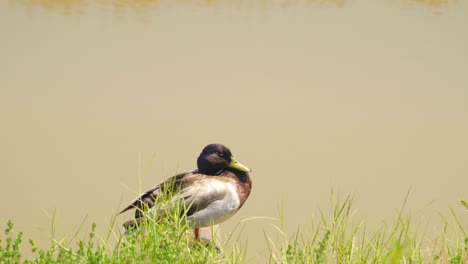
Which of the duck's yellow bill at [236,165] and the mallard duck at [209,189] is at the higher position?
the duck's yellow bill at [236,165]

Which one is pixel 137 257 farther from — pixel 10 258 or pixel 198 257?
pixel 10 258

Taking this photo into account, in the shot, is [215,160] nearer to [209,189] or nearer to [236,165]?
[236,165]

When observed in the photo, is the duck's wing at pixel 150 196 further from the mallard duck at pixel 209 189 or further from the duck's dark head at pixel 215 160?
the duck's dark head at pixel 215 160

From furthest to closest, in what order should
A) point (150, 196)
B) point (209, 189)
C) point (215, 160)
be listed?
point (215, 160) → point (209, 189) → point (150, 196)

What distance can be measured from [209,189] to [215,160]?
0.65 meters

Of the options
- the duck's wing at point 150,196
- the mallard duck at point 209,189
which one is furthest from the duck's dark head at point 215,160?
the duck's wing at point 150,196

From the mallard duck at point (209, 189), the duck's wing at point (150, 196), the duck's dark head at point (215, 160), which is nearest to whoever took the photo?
the duck's wing at point (150, 196)

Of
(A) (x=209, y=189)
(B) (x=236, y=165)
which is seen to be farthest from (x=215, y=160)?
(A) (x=209, y=189)

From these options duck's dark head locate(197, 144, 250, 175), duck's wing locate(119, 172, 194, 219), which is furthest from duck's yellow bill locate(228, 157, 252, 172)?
duck's wing locate(119, 172, 194, 219)

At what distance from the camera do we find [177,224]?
14.9 feet

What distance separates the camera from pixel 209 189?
17.7 ft

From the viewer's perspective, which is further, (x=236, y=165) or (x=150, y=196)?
(x=236, y=165)

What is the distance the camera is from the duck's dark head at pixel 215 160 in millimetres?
5984

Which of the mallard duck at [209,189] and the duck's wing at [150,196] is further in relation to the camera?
the mallard duck at [209,189]
